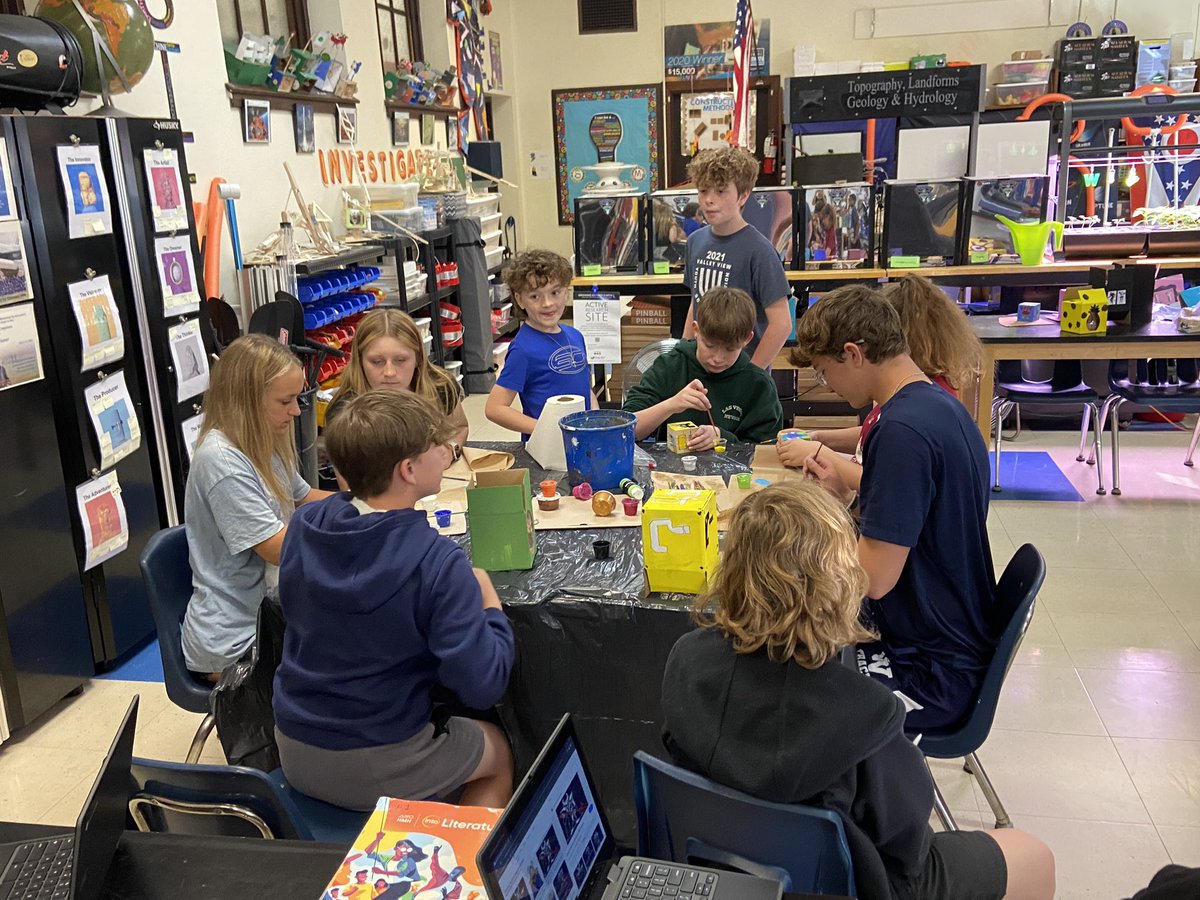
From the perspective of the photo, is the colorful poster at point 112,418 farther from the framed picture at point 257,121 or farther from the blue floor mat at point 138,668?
the framed picture at point 257,121

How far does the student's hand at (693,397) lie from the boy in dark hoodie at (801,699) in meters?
1.35

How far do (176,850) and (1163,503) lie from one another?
4.59m

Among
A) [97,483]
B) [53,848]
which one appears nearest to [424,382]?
[97,483]

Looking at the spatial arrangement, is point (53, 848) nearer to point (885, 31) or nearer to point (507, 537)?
point (507, 537)

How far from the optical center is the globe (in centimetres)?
324

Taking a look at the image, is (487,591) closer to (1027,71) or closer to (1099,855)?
(1099,855)

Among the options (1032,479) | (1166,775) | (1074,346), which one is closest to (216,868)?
(1166,775)

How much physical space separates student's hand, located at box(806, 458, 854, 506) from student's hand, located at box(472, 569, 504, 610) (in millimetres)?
905

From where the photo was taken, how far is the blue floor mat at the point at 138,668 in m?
3.41

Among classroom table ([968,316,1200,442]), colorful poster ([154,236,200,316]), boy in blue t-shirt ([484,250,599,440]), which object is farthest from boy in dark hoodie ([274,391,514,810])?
classroom table ([968,316,1200,442])

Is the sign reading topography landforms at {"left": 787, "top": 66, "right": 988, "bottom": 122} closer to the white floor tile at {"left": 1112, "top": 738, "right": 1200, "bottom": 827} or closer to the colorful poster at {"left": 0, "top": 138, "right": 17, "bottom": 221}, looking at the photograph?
the white floor tile at {"left": 1112, "top": 738, "right": 1200, "bottom": 827}

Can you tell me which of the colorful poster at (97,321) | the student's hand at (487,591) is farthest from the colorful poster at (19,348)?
the student's hand at (487,591)

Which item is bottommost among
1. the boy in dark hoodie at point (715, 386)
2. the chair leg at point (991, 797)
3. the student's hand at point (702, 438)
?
the chair leg at point (991, 797)

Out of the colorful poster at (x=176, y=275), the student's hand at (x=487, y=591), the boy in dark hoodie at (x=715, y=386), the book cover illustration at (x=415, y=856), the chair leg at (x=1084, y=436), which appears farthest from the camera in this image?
the chair leg at (x=1084, y=436)
